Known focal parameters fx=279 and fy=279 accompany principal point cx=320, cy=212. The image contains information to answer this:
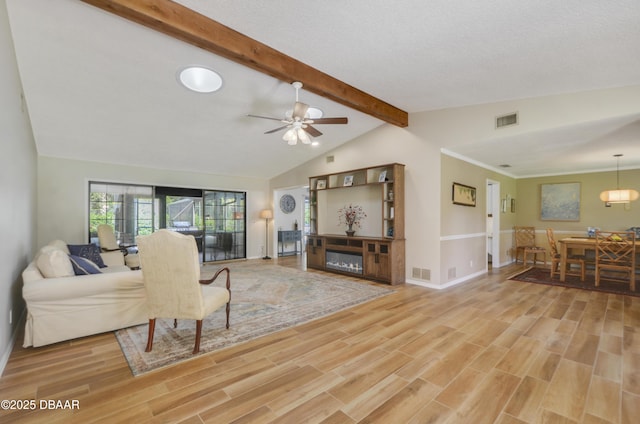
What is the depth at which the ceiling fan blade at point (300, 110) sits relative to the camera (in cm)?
363

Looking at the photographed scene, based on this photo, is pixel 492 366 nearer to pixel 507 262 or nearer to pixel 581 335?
pixel 581 335

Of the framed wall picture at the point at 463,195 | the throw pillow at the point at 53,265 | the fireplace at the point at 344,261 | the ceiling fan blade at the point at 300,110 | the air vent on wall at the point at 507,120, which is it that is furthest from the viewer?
the fireplace at the point at 344,261

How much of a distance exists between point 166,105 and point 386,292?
4.58 metres

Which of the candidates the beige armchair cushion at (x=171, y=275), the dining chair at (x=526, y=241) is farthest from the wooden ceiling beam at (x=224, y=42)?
the dining chair at (x=526, y=241)

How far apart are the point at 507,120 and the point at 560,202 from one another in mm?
4584

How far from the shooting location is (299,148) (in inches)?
267

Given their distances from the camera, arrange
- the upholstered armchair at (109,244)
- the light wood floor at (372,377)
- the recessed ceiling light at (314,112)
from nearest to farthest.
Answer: the light wood floor at (372,377) → the recessed ceiling light at (314,112) → the upholstered armchair at (109,244)

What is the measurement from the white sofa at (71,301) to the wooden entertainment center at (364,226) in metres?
3.85

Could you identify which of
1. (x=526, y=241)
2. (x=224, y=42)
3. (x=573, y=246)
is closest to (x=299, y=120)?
(x=224, y=42)

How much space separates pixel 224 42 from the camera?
9.50 feet

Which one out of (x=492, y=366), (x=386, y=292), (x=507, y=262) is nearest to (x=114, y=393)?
(x=492, y=366)

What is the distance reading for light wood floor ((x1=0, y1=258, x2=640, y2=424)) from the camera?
5.80 feet

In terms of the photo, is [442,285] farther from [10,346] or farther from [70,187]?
[70,187]

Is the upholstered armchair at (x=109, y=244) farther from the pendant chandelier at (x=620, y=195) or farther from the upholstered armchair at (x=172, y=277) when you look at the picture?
the pendant chandelier at (x=620, y=195)
